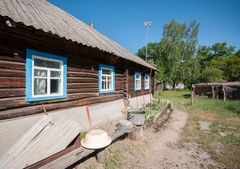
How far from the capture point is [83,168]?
3.62 metres

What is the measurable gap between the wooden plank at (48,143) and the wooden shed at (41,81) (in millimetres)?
20

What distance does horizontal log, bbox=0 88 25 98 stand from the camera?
12.6 ft

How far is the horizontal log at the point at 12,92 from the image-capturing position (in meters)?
3.83


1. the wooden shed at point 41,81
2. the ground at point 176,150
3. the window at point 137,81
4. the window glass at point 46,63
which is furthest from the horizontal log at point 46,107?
the window at point 137,81

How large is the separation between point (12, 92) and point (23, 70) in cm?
67

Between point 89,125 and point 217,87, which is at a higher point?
point 217,87

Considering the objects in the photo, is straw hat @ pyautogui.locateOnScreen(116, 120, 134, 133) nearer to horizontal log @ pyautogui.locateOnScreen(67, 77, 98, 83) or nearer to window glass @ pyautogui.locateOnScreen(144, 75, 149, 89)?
horizontal log @ pyautogui.locateOnScreen(67, 77, 98, 83)

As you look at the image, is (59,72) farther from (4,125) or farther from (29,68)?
(4,125)

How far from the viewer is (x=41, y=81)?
4.83 metres

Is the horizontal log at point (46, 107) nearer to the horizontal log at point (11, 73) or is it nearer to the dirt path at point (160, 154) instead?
the horizontal log at point (11, 73)

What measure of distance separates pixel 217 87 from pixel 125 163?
2019cm

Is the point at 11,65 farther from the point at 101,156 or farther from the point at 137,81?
the point at 137,81

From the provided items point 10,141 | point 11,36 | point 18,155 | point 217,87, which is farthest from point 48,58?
point 217,87

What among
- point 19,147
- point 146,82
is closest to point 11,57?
point 19,147
